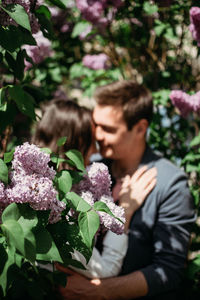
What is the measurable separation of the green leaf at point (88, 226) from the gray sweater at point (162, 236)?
1.11m

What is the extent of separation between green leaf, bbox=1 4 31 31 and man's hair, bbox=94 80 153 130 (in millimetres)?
1420

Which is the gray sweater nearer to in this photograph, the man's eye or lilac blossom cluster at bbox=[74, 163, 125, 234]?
the man's eye

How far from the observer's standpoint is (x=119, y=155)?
2379 millimetres

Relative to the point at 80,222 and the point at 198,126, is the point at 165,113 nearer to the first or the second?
the point at 198,126

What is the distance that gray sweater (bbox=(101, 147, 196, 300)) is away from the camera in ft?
6.44

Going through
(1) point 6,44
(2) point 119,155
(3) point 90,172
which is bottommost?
(2) point 119,155

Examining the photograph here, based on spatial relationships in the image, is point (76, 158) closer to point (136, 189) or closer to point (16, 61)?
point (16, 61)

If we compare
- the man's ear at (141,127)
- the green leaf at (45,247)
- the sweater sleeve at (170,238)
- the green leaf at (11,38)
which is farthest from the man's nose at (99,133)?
the green leaf at (45,247)

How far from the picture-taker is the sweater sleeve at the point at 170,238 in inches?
77.0

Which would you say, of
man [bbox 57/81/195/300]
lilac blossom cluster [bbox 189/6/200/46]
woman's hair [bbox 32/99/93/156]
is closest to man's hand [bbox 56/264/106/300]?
man [bbox 57/81/195/300]

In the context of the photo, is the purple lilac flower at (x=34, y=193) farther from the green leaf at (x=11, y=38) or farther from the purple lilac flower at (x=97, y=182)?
the green leaf at (x=11, y=38)

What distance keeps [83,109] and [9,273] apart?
140 cm

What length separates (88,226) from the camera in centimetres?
95

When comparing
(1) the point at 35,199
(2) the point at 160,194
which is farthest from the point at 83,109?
(1) the point at 35,199
